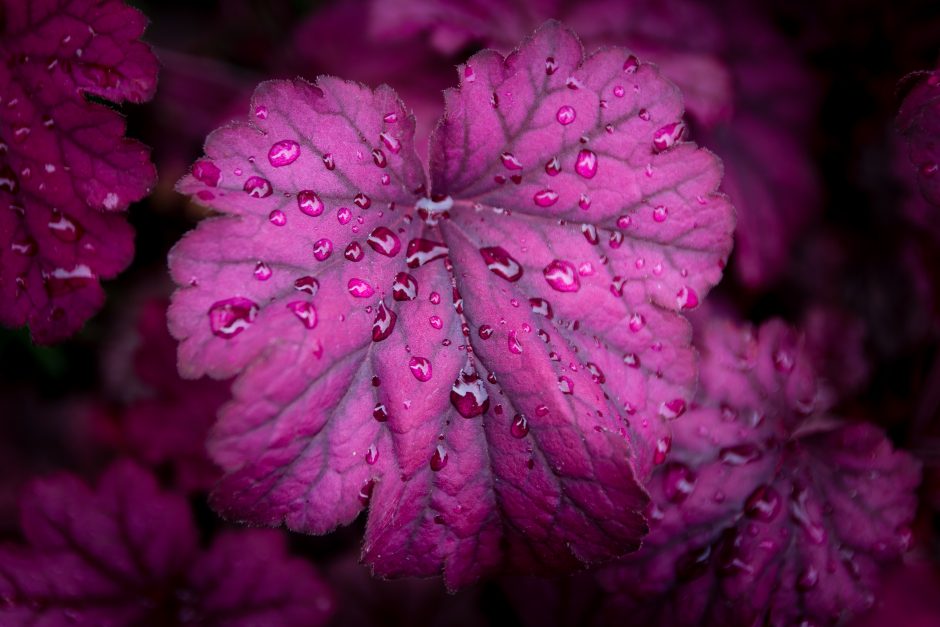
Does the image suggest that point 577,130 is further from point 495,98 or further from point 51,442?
point 51,442

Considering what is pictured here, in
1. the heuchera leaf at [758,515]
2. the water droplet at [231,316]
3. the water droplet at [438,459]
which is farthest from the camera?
the heuchera leaf at [758,515]

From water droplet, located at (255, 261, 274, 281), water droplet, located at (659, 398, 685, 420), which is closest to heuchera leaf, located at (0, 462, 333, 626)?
water droplet, located at (255, 261, 274, 281)

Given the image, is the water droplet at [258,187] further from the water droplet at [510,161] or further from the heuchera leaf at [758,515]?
the heuchera leaf at [758,515]

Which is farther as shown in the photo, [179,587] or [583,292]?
[179,587]

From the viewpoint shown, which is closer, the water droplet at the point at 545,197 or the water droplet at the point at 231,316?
the water droplet at the point at 231,316

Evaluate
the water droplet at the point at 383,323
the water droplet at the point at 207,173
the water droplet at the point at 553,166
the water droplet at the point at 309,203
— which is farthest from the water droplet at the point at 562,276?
the water droplet at the point at 207,173

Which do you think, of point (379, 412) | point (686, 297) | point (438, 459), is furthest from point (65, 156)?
point (686, 297)

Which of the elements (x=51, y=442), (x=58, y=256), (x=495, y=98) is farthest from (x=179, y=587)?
(x=495, y=98)
